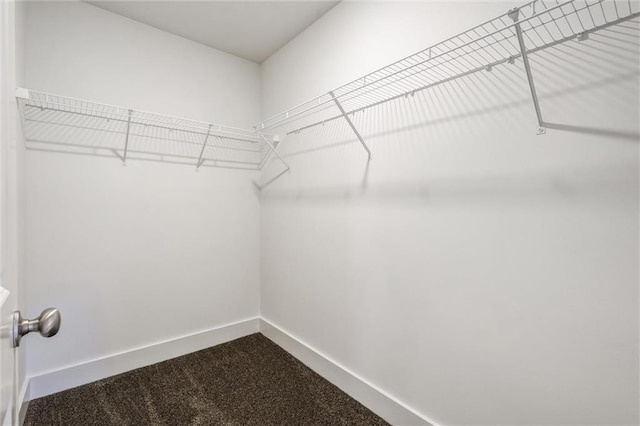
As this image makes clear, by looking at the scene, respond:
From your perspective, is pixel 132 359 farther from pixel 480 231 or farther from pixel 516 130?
pixel 516 130

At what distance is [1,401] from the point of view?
0.53 metres

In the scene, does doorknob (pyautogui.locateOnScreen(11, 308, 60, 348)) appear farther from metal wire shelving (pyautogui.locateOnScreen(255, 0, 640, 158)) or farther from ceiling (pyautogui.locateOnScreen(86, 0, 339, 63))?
ceiling (pyautogui.locateOnScreen(86, 0, 339, 63))

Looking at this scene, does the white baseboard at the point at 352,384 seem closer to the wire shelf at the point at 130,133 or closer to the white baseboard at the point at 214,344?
the white baseboard at the point at 214,344

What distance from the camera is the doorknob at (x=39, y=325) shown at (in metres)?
0.66

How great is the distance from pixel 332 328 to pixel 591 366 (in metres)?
1.32

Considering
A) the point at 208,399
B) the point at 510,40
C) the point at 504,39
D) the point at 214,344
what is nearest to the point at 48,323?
the point at 208,399

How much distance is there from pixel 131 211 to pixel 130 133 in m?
0.53

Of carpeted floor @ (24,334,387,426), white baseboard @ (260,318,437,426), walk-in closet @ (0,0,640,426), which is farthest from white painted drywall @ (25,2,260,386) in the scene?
white baseboard @ (260,318,437,426)

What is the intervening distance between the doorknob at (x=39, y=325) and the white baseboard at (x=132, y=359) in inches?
63.3

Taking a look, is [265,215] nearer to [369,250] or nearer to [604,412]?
[369,250]

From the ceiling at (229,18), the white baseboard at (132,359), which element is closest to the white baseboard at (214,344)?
the white baseboard at (132,359)

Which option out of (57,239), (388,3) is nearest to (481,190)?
(388,3)

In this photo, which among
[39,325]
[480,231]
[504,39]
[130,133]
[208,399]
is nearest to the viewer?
[39,325]

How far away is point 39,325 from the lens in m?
0.66
